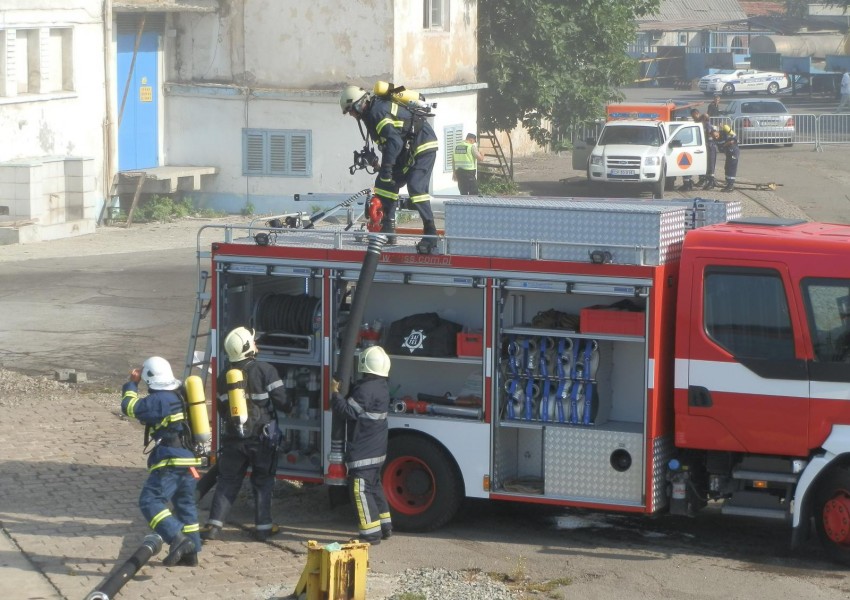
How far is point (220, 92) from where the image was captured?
2703 cm

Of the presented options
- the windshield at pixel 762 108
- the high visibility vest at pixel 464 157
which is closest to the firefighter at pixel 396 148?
the high visibility vest at pixel 464 157

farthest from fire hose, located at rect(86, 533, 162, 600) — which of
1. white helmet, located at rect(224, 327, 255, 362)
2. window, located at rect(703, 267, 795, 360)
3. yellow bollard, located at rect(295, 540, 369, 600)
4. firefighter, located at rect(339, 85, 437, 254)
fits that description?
window, located at rect(703, 267, 795, 360)

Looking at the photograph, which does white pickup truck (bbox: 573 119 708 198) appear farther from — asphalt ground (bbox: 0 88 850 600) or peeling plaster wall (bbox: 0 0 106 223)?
asphalt ground (bbox: 0 88 850 600)

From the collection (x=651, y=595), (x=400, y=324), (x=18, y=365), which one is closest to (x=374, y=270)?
(x=400, y=324)

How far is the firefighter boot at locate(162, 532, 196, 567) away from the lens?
8531 millimetres

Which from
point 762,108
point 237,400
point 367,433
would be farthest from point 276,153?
point 762,108

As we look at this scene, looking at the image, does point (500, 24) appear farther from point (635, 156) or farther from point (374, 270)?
point (374, 270)

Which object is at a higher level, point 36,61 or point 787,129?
point 36,61

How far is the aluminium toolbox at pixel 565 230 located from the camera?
28.3 ft

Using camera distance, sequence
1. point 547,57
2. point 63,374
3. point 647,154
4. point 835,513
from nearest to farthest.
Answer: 1. point 835,513
2. point 63,374
3. point 647,154
4. point 547,57

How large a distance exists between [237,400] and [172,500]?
80 cm

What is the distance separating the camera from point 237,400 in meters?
9.01

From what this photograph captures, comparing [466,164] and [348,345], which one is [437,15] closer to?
[466,164]

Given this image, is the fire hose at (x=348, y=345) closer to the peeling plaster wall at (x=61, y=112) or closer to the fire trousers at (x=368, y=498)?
the fire trousers at (x=368, y=498)
